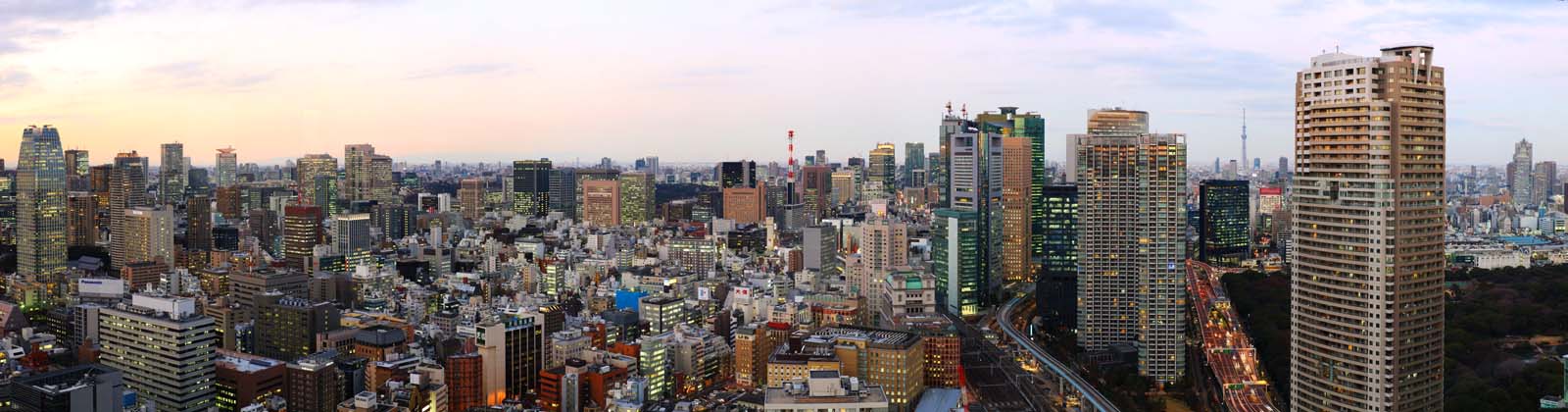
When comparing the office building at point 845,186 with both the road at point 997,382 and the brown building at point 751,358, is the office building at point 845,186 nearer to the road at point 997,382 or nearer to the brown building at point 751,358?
the road at point 997,382

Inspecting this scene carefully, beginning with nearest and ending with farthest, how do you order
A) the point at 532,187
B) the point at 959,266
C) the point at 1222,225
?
the point at 959,266, the point at 1222,225, the point at 532,187

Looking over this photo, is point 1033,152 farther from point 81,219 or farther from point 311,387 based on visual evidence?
point 81,219

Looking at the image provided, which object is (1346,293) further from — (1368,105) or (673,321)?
(673,321)

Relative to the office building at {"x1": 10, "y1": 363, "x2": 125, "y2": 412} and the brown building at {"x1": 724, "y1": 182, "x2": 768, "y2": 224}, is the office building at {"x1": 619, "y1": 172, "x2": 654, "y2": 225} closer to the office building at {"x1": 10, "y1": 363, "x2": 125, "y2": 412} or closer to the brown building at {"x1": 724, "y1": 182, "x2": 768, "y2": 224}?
the brown building at {"x1": 724, "y1": 182, "x2": 768, "y2": 224}

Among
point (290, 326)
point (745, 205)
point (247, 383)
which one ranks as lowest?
point (247, 383)

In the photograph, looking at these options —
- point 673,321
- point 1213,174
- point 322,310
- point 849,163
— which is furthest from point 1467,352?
point 849,163

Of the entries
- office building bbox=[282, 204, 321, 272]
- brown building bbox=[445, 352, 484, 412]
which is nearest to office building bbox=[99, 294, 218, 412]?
brown building bbox=[445, 352, 484, 412]

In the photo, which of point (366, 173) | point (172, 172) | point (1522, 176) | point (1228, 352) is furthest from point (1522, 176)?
point (172, 172)
